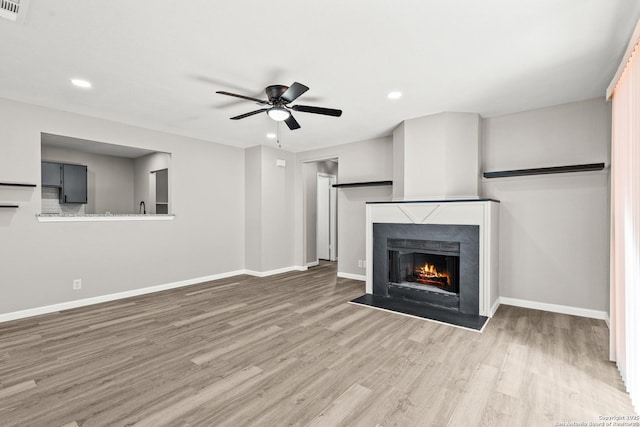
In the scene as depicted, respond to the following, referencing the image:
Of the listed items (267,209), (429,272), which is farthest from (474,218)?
(267,209)

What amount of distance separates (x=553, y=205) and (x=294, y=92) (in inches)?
134

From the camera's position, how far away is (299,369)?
230 cm

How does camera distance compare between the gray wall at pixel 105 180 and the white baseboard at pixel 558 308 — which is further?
the gray wall at pixel 105 180

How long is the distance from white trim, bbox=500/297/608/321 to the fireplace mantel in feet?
0.78

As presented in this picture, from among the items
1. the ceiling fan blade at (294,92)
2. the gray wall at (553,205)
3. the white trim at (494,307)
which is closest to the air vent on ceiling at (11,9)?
the ceiling fan blade at (294,92)

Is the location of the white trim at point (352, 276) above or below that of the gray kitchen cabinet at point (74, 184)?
below

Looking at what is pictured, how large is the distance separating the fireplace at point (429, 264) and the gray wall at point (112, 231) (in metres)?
3.04

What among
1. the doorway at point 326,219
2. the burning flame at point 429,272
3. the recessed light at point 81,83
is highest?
the recessed light at point 81,83

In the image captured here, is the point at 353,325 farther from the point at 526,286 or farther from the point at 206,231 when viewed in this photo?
the point at 206,231

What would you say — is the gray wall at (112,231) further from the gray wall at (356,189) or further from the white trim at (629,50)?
the white trim at (629,50)

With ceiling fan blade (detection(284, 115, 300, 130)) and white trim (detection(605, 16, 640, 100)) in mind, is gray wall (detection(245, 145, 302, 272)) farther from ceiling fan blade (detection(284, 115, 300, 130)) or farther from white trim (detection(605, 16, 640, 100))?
white trim (detection(605, 16, 640, 100))

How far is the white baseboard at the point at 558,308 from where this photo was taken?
11.1ft

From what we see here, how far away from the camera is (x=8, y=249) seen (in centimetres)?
337

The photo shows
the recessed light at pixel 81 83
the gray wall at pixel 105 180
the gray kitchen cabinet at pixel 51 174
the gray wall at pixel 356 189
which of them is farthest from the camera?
the gray wall at pixel 105 180
